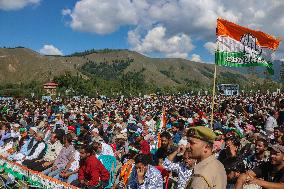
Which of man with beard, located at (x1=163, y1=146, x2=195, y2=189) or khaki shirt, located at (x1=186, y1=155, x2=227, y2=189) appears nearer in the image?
khaki shirt, located at (x1=186, y1=155, x2=227, y2=189)

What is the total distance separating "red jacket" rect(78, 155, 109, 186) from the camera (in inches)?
270

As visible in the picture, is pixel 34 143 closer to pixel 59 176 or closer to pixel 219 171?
pixel 59 176

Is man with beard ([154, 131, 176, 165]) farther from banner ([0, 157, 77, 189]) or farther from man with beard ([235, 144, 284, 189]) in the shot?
man with beard ([235, 144, 284, 189])

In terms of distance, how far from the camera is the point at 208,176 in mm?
2730

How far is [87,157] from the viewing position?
700cm

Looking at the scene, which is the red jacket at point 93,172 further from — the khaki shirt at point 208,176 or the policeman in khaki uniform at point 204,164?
the khaki shirt at point 208,176

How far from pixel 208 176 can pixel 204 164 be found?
11cm

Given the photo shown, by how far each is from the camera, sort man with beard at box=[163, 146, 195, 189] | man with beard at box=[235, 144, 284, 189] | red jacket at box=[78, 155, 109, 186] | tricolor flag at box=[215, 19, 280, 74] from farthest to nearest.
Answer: tricolor flag at box=[215, 19, 280, 74]
red jacket at box=[78, 155, 109, 186]
man with beard at box=[163, 146, 195, 189]
man with beard at box=[235, 144, 284, 189]

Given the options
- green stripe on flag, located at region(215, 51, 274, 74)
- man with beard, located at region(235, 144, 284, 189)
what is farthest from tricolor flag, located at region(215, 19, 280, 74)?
man with beard, located at region(235, 144, 284, 189)

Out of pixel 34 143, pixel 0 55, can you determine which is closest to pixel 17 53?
pixel 0 55

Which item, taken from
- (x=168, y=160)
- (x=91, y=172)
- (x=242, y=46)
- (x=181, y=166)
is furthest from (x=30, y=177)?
(x=242, y=46)

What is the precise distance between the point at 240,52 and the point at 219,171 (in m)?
9.23

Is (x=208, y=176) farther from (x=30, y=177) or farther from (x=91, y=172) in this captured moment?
(x=30, y=177)

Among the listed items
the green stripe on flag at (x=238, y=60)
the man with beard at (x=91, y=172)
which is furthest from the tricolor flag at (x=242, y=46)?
the man with beard at (x=91, y=172)
